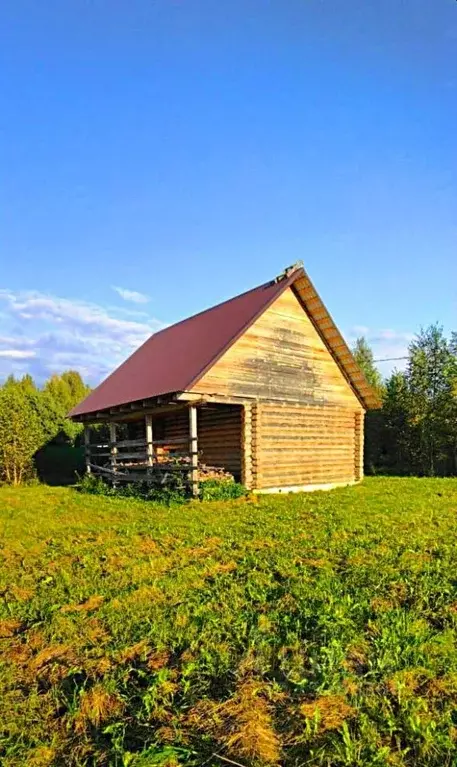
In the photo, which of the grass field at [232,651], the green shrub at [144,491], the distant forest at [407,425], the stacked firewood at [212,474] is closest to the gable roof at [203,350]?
the stacked firewood at [212,474]

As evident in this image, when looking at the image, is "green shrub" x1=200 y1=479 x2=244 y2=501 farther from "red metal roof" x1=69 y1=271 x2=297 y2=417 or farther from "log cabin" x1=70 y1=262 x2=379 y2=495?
"red metal roof" x1=69 y1=271 x2=297 y2=417

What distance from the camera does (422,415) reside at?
25.5m

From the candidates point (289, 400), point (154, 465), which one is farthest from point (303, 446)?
point (154, 465)

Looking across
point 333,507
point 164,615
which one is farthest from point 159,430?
point 164,615

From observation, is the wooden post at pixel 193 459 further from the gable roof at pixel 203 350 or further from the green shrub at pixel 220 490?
the gable roof at pixel 203 350

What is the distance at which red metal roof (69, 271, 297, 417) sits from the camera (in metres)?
14.4

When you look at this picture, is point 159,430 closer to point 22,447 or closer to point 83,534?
point 22,447

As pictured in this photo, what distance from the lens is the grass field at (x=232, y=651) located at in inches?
119

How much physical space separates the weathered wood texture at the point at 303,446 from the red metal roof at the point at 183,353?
2360 millimetres

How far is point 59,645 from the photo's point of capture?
4.37 metres

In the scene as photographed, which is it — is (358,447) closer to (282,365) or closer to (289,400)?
(289,400)

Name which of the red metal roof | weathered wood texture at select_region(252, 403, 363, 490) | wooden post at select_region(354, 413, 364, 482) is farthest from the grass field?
wooden post at select_region(354, 413, 364, 482)

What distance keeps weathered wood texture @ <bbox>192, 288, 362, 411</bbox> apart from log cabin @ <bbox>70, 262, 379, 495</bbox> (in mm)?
32

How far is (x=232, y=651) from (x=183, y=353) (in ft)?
42.1
